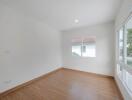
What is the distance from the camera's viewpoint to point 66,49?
4.70 meters

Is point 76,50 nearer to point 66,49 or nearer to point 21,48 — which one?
point 66,49

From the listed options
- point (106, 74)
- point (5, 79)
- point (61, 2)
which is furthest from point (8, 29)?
point (106, 74)

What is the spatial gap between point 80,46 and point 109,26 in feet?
5.60

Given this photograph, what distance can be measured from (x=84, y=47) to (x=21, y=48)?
3.03 m

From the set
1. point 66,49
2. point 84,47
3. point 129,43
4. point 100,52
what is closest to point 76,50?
point 84,47

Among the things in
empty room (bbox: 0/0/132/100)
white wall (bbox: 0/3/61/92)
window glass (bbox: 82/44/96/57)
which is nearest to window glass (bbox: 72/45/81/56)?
empty room (bbox: 0/0/132/100)

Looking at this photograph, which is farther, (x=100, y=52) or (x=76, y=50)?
(x=76, y=50)

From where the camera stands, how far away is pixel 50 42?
12.9 feet

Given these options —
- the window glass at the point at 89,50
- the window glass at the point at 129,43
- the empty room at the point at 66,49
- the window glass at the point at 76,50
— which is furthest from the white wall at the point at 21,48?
the window glass at the point at 129,43

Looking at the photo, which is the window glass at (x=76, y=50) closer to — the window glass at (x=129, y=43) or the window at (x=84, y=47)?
the window at (x=84, y=47)

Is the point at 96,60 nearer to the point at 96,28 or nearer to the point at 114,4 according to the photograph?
the point at 96,28

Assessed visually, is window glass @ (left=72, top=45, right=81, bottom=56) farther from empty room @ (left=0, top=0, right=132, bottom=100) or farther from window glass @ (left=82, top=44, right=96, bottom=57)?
window glass @ (left=82, top=44, right=96, bottom=57)

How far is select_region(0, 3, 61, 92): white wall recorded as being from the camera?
2141 millimetres

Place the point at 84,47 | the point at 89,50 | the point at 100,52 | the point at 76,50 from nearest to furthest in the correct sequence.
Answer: the point at 100,52 → the point at 89,50 → the point at 84,47 → the point at 76,50
